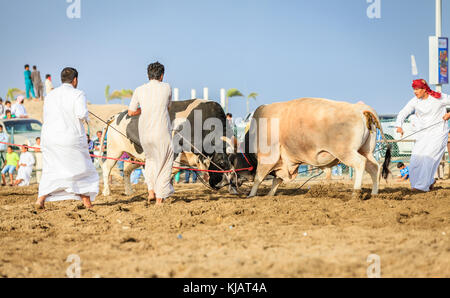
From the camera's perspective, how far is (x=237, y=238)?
511 centimetres

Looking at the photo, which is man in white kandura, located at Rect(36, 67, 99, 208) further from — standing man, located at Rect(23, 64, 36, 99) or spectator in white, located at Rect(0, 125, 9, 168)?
standing man, located at Rect(23, 64, 36, 99)

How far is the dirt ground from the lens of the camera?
13.1 feet

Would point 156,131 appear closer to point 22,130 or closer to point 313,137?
point 313,137

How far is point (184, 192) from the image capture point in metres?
10.5

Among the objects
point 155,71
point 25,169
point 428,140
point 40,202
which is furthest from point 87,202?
point 25,169

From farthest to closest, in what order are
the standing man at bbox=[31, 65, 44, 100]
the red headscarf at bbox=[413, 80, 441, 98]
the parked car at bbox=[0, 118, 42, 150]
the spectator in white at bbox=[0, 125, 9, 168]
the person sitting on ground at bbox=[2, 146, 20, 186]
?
1. the standing man at bbox=[31, 65, 44, 100]
2. the parked car at bbox=[0, 118, 42, 150]
3. the spectator in white at bbox=[0, 125, 9, 168]
4. the person sitting on ground at bbox=[2, 146, 20, 186]
5. the red headscarf at bbox=[413, 80, 441, 98]

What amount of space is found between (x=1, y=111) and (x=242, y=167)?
1327 centimetres

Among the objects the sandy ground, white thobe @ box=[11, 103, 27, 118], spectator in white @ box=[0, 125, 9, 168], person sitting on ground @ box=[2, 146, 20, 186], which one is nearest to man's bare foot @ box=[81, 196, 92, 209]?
person sitting on ground @ box=[2, 146, 20, 186]

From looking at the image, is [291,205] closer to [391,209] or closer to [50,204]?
[391,209]

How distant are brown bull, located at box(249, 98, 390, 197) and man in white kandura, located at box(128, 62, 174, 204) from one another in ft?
6.00

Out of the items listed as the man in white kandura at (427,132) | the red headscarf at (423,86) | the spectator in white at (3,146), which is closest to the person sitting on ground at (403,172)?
the man in white kandura at (427,132)

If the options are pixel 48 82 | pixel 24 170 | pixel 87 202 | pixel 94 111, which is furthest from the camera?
pixel 94 111

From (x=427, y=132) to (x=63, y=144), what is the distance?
6.02m

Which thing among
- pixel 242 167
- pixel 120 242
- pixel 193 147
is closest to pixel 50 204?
pixel 193 147
